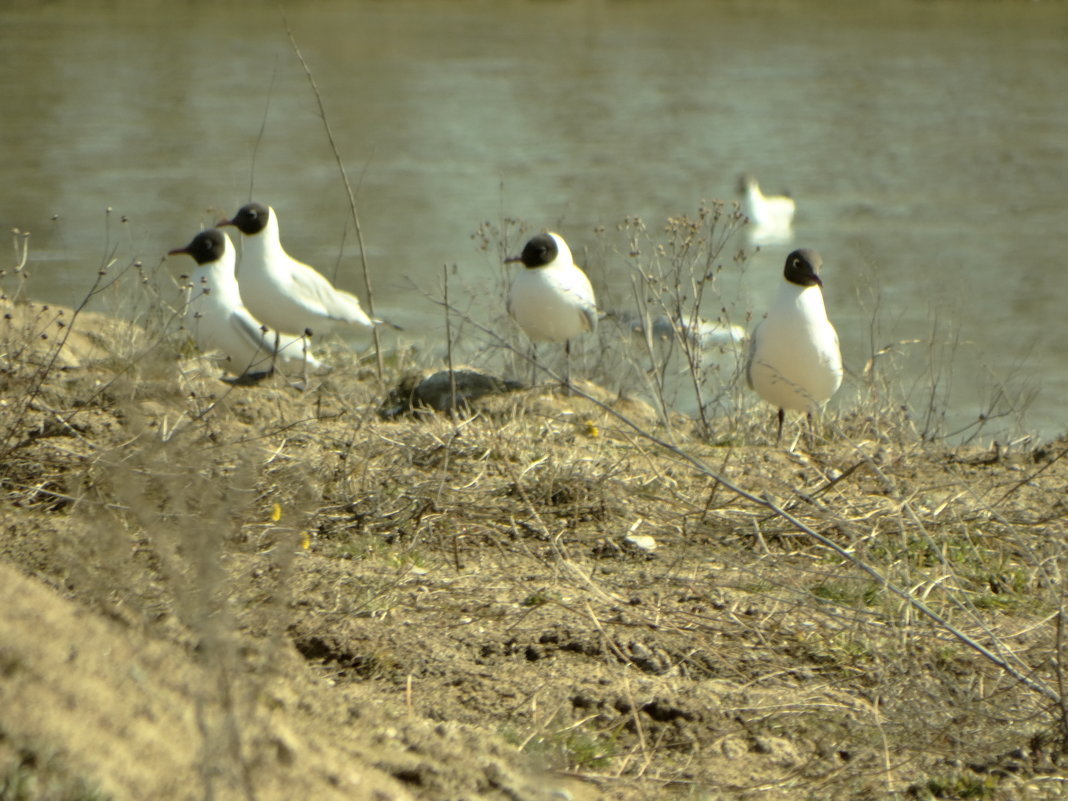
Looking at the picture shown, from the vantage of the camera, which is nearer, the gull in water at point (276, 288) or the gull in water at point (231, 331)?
the gull in water at point (231, 331)

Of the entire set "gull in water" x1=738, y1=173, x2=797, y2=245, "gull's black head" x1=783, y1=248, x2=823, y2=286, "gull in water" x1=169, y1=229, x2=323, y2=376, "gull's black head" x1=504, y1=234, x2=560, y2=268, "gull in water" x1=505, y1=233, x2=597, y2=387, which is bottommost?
"gull in water" x1=738, y1=173, x2=797, y2=245

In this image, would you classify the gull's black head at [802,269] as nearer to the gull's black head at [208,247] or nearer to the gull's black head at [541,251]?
the gull's black head at [541,251]

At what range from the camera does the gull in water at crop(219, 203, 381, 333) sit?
7836 millimetres

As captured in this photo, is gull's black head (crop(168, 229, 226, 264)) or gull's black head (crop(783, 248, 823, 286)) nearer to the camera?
gull's black head (crop(783, 248, 823, 286))

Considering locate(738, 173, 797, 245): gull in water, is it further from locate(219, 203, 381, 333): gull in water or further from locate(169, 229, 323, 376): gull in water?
locate(169, 229, 323, 376): gull in water

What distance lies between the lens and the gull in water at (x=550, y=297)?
7.56 meters

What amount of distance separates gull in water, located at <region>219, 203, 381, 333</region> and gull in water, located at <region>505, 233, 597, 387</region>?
2.60 feet

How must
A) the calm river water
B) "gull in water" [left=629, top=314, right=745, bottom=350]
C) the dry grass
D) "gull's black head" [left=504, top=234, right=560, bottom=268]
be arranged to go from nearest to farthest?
the dry grass < "gull in water" [left=629, top=314, right=745, bottom=350] < "gull's black head" [left=504, top=234, right=560, bottom=268] < the calm river water

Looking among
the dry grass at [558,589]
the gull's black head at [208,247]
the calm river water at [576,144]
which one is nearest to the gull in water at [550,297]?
the calm river water at [576,144]

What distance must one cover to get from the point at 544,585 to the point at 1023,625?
4.13 ft

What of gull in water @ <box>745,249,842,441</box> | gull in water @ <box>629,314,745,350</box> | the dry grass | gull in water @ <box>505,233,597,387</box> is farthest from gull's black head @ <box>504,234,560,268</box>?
the dry grass

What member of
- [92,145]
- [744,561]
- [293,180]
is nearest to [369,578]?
[744,561]

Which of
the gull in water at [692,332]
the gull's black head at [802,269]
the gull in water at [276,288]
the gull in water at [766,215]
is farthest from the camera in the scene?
the gull in water at [766,215]

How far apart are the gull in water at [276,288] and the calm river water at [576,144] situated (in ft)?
2.22
